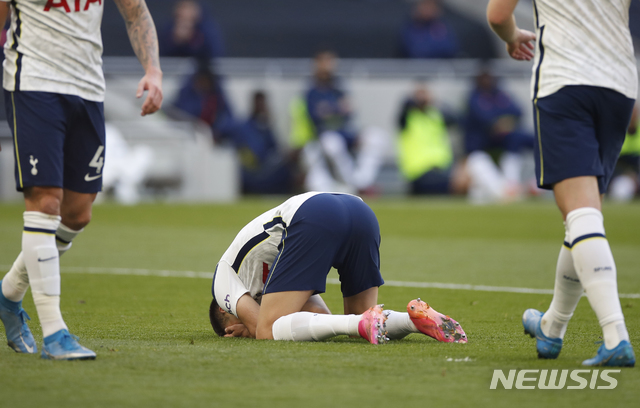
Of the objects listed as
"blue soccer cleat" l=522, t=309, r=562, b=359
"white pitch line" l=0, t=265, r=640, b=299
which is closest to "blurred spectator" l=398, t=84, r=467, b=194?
"white pitch line" l=0, t=265, r=640, b=299

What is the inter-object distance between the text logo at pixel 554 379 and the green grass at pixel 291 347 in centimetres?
5

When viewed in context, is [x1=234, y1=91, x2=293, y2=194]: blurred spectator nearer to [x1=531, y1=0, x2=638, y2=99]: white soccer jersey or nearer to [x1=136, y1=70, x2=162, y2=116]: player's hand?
[x1=136, y1=70, x2=162, y2=116]: player's hand

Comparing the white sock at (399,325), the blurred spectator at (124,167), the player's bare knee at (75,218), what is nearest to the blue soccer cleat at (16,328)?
the player's bare knee at (75,218)

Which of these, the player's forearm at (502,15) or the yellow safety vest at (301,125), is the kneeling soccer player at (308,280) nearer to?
the player's forearm at (502,15)

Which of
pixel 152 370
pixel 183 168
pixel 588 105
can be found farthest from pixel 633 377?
pixel 183 168

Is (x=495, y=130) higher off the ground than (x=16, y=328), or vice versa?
(x=16, y=328)

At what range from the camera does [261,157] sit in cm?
1738

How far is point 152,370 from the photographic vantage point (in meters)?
3.21

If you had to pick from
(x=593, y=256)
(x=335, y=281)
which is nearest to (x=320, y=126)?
(x=335, y=281)

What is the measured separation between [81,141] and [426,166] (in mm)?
14507

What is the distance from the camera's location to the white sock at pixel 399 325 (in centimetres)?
396

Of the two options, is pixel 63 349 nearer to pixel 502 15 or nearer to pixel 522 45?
pixel 502 15

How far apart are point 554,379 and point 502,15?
1.42m

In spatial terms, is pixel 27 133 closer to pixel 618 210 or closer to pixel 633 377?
pixel 633 377
